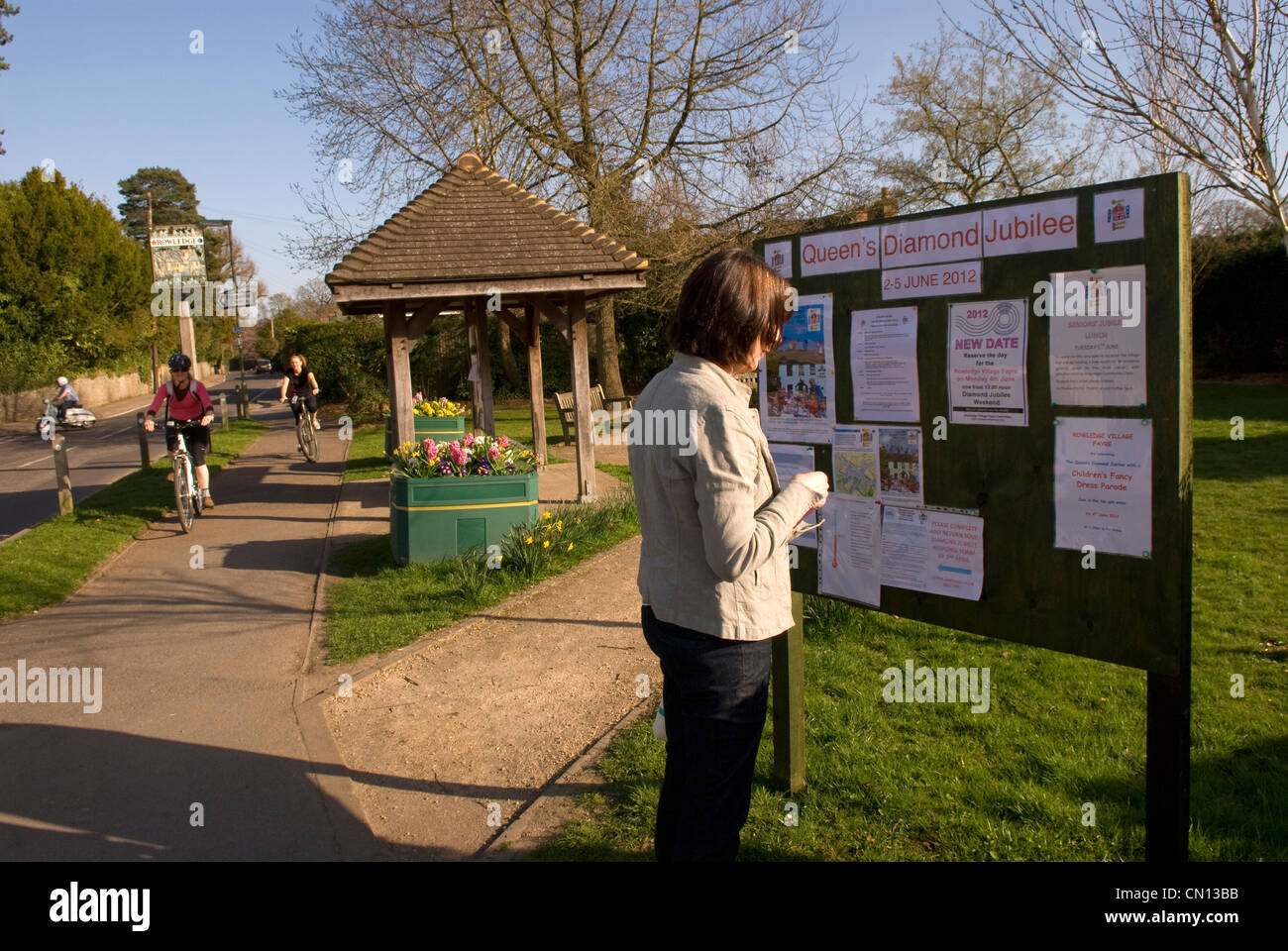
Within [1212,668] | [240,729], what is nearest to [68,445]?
[240,729]

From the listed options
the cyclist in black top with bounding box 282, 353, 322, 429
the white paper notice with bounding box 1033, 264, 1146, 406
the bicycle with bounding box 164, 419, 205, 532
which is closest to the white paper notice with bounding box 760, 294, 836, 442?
the white paper notice with bounding box 1033, 264, 1146, 406

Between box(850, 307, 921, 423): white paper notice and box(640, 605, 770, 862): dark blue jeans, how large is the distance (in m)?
1.10

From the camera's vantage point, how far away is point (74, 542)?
1005cm

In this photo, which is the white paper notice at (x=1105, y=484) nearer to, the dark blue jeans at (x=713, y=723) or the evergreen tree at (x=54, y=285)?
the dark blue jeans at (x=713, y=723)

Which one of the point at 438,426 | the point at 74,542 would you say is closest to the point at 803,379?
the point at 74,542

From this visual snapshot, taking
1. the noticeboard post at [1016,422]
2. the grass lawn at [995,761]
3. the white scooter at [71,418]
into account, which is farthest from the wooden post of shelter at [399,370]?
the white scooter at [71,418]

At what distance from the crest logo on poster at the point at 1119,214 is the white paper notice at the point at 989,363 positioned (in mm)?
329

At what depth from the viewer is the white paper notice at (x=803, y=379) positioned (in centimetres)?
353

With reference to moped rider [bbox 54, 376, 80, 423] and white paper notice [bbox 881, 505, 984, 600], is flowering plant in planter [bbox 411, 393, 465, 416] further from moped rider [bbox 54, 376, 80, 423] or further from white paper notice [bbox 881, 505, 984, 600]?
moped rider [bbox 54, 376, 80, 423]

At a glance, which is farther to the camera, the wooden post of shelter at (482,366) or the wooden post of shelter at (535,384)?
the wooden post of shelter at (535,384)

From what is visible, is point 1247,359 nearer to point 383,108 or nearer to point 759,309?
point 383,108

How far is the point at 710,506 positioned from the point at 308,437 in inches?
657

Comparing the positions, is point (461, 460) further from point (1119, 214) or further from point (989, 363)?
point (1119, 214)
